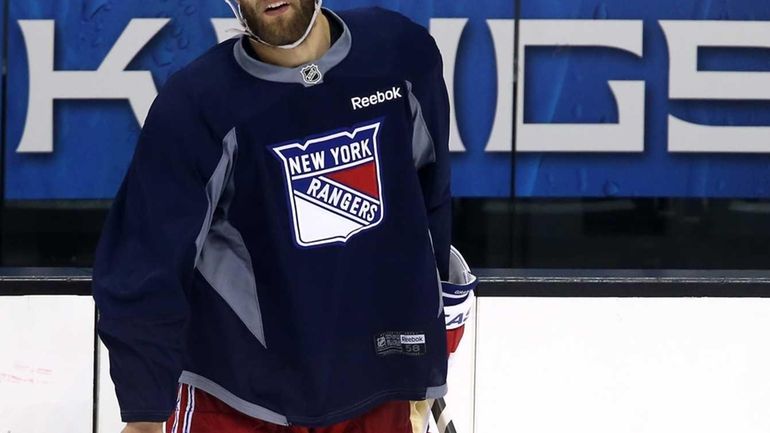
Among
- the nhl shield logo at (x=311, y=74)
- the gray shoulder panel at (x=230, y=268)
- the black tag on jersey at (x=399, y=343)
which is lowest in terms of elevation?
the black tag on jersey at (x=399, y=343)

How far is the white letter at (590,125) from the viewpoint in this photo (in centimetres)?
404

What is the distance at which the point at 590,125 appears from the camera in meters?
4.05

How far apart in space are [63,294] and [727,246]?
192 centimetres

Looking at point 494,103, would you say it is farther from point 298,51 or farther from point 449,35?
point 298,51

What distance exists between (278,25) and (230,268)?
36 cm

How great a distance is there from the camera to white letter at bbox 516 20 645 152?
404 cm

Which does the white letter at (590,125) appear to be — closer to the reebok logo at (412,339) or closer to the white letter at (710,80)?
the white letter at (710,80)

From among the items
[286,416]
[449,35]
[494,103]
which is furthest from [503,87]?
[286,416]

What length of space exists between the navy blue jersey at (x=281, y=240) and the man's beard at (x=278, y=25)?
45mm

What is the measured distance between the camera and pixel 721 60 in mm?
4070

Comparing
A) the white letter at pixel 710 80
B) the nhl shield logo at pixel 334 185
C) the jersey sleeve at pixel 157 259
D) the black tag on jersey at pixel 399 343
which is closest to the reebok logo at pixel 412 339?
the black tag on jersey at pixel 399 343

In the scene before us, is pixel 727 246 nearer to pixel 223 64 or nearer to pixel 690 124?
pixel 690 124

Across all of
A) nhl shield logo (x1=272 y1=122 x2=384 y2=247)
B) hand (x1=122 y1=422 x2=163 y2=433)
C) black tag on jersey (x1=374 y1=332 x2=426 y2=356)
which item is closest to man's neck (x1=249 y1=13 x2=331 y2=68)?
nhl shield logo (x1=272 y1=122 x2=384 y2=247)

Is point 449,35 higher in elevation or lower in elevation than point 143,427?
higher
